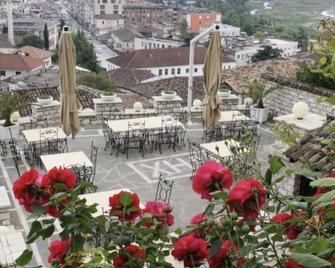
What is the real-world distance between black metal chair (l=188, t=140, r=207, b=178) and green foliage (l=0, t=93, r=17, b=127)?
404 centimetres

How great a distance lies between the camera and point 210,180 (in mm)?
2062

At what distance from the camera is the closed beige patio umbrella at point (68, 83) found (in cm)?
993

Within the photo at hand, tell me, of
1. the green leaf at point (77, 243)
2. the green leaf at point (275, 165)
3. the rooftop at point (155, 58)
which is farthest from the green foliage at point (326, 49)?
the rooftop at point (155, 58)

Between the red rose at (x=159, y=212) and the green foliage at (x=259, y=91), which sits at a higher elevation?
the red rose at (x=159, y=212)

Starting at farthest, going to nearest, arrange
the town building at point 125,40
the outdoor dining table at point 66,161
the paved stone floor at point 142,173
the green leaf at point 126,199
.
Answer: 1. the town building at point 125,40
2. the outdoor dining table at point 66,161
3. the paved stone floor at point 142,173
4. the green leaf at point 126,199

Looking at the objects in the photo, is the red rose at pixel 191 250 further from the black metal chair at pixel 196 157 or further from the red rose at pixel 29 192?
the black metal chair at pixel 196 157

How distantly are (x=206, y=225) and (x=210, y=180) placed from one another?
7.4 inches

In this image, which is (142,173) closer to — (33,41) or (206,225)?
(206,225)

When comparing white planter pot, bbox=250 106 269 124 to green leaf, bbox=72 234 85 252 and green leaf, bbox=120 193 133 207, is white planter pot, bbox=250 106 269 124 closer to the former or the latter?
green leaf, bbox=120 193 133 207

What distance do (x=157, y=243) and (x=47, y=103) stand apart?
10.8m

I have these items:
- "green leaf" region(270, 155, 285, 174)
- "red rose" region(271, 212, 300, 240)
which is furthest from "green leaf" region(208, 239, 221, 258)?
"green leaf" region(270, 155, 285, 174)

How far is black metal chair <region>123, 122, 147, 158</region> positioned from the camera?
426 inches

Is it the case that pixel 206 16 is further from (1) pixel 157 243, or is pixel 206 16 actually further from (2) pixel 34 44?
(1) pixel 157 243

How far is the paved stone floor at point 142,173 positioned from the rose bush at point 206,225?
5835 millimetres
